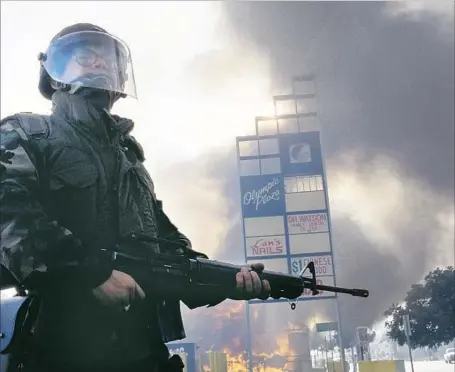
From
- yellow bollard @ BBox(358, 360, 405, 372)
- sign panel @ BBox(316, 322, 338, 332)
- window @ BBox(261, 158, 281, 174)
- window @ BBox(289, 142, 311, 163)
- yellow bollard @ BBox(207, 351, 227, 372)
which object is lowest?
yellow bollard @ BBox(358, 360, 405, 372)

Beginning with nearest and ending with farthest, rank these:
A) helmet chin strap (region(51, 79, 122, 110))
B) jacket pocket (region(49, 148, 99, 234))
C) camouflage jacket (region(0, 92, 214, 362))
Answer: camouflage jacket (region(0, 92, 214, 362)) → jacket pocket (region(49, 148, 99, 234)) → helmet chin strap (region(51, 79, 122, 110))

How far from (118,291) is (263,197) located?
2.90 feet

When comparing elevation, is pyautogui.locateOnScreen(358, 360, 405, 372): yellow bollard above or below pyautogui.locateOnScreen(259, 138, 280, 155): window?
below

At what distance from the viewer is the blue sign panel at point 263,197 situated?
1.74m

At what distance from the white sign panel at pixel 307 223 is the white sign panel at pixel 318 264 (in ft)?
0.31

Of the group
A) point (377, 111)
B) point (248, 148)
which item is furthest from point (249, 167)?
point (377, 111)

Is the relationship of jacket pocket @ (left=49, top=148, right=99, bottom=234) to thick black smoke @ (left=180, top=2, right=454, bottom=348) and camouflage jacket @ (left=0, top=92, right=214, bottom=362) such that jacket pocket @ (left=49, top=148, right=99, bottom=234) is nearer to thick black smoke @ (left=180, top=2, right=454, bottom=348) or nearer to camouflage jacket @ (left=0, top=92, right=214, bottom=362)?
camouflage jacket @ (left=0, top=92, right=214, bottom=362)

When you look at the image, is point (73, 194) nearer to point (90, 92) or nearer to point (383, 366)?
point (90, 92)

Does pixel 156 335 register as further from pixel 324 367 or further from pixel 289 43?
pixel 289 43

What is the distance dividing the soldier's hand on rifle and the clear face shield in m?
0.49

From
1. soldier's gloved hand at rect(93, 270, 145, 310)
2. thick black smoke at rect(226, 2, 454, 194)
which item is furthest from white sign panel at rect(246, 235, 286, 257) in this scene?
soldier's gloved hand at rect(93, 270, 145, 310)

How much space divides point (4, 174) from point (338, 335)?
1.19 metres

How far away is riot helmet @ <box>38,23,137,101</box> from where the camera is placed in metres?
1.09

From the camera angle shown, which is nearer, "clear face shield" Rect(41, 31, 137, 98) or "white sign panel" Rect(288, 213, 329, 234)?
"clear face shield" Rect(41, 31, 137, 98)
